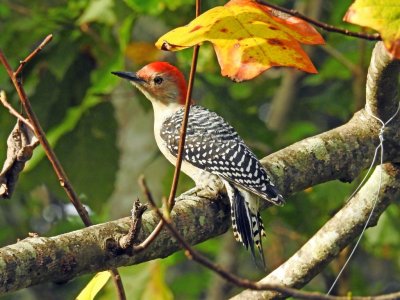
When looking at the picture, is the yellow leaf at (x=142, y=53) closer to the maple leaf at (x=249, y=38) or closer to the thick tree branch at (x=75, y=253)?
the thick tree branch at (x=75, y=253)

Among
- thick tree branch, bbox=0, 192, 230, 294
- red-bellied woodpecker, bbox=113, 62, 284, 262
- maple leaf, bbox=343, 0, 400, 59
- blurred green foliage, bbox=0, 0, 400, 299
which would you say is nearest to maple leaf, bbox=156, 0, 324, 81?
maple leaf, bbox=343, 0, 400, 59

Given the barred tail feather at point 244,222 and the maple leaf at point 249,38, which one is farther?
the barred tail feather at point 244,222

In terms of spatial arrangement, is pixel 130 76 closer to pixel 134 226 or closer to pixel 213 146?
pixel 213 146

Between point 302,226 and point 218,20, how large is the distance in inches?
178

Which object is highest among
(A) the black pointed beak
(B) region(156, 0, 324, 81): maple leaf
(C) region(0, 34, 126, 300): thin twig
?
(B) region(156, 0, 324, 81): maple leaf

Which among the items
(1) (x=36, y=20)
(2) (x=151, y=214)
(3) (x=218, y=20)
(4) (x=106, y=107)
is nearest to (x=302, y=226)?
(4) (x=106, y=107)

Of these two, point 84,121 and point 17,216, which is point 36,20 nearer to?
point 84,121

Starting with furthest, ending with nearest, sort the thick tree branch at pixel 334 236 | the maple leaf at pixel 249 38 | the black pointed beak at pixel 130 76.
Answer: the black pointed beak at pixel 130 76
the thick tree branch at pixel 334 236
the maple leaf at pixel 249 38

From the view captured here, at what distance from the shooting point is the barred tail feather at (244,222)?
4570mm

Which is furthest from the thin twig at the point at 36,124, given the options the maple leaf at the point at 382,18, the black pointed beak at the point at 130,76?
the black pointed beak at the point at 130,76

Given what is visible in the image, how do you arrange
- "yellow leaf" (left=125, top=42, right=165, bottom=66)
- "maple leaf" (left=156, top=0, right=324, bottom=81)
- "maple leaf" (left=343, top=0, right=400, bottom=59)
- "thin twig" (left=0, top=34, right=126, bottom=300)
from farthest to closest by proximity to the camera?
"yellow leaf" (left=125, top=42, right=165, bottom=66) → "thin twig" (left=0, top=34, right=126, bottom=300) → "maple leaf" (left=156, top=0, right=324, bottom=81) → "maple leaf" (left=343, top=0, right=400, bottom=59)

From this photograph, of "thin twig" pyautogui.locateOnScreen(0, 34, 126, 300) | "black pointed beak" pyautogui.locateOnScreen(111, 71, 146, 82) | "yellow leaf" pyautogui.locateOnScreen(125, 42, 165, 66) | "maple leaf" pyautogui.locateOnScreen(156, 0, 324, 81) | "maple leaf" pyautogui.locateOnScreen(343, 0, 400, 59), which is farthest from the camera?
"yellow leaf" pyautogui.locateOnScreen(125, 42, 165, 66)

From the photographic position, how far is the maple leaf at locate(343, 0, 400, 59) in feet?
7.13

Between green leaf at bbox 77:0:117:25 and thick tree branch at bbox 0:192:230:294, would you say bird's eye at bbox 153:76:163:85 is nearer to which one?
green leaf at bbox 77:0:117:25
